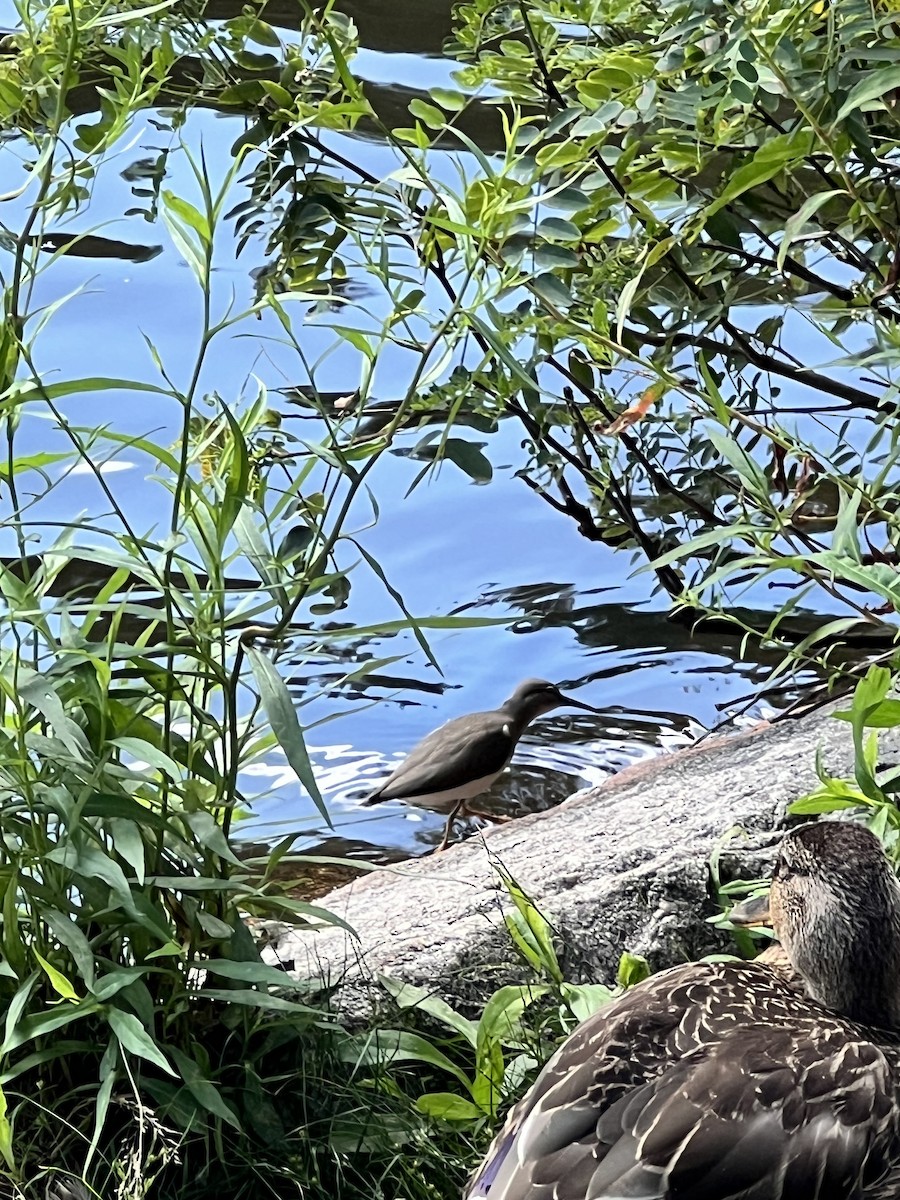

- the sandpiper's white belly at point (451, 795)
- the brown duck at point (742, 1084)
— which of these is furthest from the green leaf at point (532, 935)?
the sandpiper's white belly at point (451, 795)

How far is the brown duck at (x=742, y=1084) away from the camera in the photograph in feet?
7.11

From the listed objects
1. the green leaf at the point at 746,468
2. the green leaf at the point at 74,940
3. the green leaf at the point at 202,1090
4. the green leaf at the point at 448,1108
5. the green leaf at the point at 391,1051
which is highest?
the green leaf at the point at 746,468

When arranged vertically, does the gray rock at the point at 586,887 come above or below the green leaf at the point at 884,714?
below

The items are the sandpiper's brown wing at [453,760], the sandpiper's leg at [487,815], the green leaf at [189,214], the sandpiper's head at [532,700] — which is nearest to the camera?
the green leaf at [189,214]

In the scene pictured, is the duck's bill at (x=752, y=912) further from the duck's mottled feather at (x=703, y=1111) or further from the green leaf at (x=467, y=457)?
the green leaf at (x=467, y=457)

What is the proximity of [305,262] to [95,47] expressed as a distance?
2.36 ft

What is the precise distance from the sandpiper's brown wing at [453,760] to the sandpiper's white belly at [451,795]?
1 cm

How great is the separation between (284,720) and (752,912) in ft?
3.80

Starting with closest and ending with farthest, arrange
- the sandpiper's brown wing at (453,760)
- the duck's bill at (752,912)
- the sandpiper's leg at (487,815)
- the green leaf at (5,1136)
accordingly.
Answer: the green leaf at (5,1136) → the duck's bill at (752,912) → the sandpiper's brown wing at (453,760) → the sandpiper's leg at (487,815)

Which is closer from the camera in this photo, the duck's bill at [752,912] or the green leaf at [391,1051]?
the green leaf at [391,1051]

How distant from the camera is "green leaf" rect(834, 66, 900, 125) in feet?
8.41

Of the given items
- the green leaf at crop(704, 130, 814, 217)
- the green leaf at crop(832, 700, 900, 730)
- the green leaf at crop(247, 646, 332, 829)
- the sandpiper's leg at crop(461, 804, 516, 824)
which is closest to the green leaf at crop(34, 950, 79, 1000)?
the green leaf at crop(247, 646, 332, 829)

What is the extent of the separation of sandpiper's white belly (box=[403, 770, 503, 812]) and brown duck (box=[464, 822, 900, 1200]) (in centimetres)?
226

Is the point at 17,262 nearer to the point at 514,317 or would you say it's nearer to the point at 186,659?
the point at 186,659
